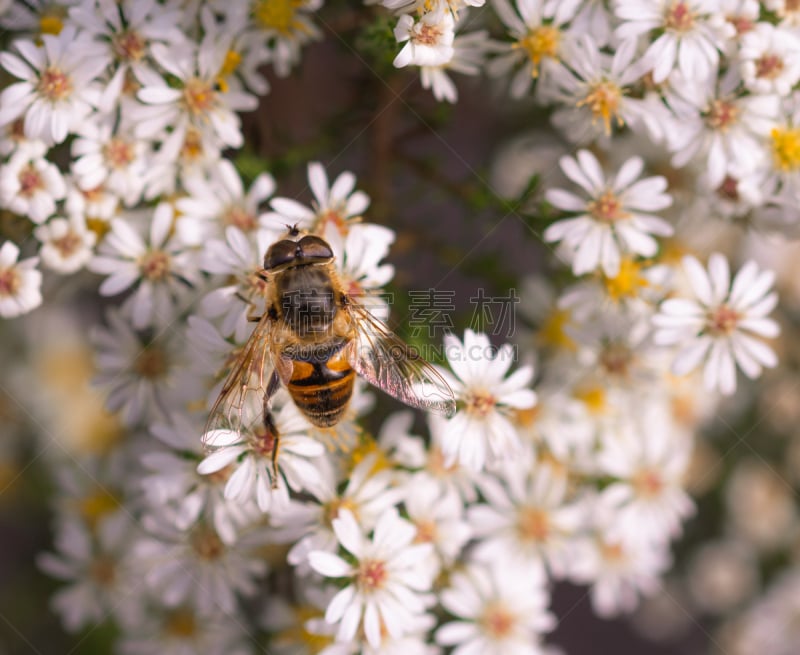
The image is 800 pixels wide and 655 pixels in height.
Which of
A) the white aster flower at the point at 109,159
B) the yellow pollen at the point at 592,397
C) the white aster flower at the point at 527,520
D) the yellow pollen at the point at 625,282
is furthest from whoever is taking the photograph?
the yellow pollen at the point at 592,397

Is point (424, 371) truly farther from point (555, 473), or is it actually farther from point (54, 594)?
point (54, 594)

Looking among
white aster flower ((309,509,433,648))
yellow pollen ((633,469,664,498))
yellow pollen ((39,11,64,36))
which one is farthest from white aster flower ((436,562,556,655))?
yellow pollen ((39,11,64,36))

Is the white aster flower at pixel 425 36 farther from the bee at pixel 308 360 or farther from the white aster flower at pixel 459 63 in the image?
the bee at pixel 308 360

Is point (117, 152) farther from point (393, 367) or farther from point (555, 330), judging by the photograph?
point (555, 330)

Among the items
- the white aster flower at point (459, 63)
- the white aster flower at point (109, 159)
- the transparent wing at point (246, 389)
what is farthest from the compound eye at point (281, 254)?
the white aster flower at point (459, 63)

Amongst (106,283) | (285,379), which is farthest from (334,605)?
(106,283)

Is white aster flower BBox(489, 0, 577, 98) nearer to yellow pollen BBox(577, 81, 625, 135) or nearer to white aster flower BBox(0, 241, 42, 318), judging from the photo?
yellow pollen BBox(577, 81, 625, 135)
